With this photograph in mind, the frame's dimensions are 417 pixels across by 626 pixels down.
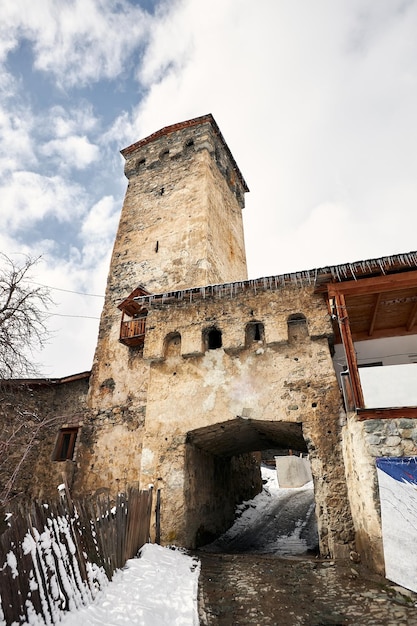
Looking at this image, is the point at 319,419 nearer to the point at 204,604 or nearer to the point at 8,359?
the point at 204,604

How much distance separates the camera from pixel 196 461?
884 cm

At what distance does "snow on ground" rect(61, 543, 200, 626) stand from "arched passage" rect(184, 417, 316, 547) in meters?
2.03

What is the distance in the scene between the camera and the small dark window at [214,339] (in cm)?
936

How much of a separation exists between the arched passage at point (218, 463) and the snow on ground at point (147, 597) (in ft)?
6.65

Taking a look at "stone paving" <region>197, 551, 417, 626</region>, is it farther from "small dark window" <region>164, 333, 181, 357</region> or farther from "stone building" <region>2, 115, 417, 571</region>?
"small dark window" <region>164, 333, 181, 357</region>

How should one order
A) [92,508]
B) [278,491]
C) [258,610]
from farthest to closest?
1. [278,491]
2. [92,508]
3. [258,610]

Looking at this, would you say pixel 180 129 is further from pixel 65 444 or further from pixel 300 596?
pixel 300 596

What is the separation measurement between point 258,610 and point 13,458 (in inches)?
389

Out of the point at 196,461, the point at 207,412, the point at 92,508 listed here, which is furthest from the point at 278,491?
the point at 92,508

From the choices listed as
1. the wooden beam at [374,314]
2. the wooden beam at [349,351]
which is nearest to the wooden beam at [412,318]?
the wooden beam at [374,314]

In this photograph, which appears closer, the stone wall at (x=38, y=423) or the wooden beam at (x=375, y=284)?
the wooden beam at (x=375, y=284)

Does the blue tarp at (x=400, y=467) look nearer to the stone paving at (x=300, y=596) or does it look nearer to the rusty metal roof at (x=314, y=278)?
the stone paving at (x=300, y=596)

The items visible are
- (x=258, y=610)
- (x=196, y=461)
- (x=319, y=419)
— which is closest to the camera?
(x=258, y=610)

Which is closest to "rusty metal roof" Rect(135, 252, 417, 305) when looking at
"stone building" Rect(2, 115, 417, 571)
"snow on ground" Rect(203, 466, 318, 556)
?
"stone building" Rect(2, 115, 417, 571)
